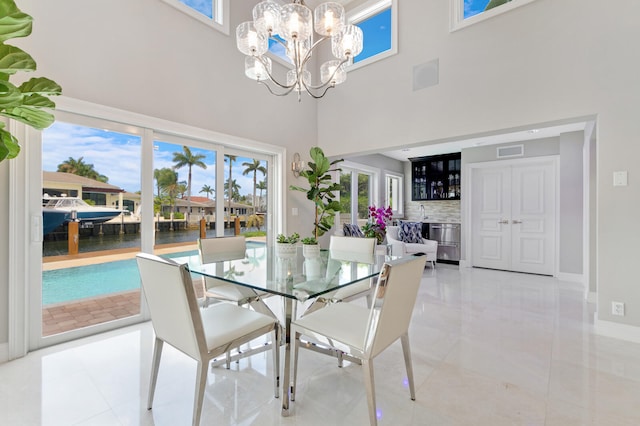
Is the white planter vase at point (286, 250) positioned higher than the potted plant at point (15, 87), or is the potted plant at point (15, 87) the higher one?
the potted plant at point (15, 87)

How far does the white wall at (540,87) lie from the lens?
2551 millimetres

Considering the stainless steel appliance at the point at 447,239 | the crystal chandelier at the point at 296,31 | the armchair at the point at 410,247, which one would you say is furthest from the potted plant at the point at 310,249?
the stainless steel appliance at the point at 447,239

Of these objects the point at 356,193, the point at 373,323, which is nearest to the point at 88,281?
the point at 373,323

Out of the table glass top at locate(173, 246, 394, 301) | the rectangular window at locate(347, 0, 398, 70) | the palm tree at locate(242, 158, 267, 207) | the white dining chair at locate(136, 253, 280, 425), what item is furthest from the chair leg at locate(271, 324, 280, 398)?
the rectangular window at locate(347, 0, 398, 70)

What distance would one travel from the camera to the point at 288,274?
1881 mm

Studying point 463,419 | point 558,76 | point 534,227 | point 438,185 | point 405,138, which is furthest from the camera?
point 438,185

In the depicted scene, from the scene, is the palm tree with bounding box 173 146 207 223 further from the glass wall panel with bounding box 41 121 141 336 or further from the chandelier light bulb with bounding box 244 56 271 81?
the chandelier light bulb with bounding box 244 56 271 81

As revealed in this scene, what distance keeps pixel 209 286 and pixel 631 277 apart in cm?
384

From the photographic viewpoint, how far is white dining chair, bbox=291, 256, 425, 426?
1362 mm

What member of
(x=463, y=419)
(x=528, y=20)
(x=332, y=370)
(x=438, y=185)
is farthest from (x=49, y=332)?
(x=438, y=185)

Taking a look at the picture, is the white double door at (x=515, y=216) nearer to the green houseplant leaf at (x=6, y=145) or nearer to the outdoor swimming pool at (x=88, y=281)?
the outdoor swimming pool at (x=88, y=281)

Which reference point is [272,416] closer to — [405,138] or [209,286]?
[209,286]

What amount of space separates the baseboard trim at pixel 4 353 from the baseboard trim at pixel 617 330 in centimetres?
502

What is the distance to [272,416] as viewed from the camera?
1.55m
